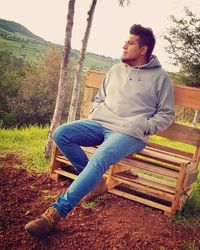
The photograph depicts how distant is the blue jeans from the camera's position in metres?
2.68

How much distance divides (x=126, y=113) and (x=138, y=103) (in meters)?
0.19

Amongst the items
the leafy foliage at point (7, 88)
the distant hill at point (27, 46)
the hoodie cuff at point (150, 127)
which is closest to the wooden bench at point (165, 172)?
the hoodie cuff at point (150, 127)

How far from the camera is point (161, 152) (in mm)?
4184

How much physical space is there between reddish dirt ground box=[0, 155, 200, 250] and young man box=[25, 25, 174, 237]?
316 mm

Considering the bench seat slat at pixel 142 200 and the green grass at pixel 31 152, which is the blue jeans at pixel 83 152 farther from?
the green grass at pixel 31 152

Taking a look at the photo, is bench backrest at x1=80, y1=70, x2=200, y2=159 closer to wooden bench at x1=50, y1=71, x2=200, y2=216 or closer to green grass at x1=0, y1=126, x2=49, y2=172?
wooden bench at x1=50, y1=71, x2=200, y2=216

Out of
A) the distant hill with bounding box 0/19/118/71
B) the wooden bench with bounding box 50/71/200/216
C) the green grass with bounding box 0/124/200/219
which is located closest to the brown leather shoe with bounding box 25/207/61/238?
the wooden bench with bounding box 50/71/200/216

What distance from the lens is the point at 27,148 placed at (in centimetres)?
628

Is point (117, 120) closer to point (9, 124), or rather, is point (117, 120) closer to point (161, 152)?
point (161, 152)

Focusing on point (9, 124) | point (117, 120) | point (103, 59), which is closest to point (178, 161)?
point (117, 120)

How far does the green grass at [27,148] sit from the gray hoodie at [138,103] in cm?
186

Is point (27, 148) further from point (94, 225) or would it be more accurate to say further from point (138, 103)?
point (94, 225)

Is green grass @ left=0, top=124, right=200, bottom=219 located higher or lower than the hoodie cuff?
lower

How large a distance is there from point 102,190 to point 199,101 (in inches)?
64.2
